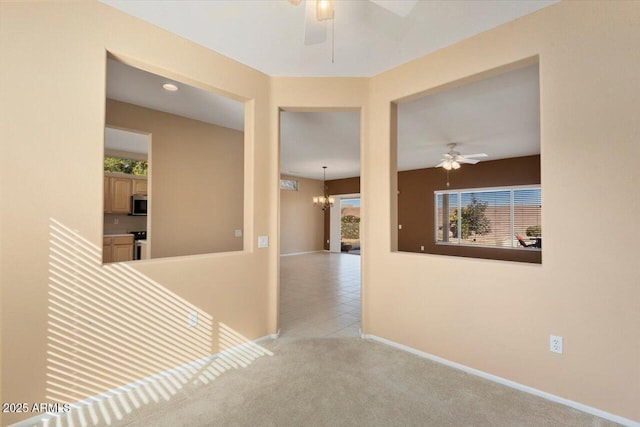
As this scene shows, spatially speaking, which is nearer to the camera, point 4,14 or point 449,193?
point 4,14

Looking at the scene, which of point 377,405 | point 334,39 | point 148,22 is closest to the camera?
point 377,405

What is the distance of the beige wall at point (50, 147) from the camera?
70.2 inches

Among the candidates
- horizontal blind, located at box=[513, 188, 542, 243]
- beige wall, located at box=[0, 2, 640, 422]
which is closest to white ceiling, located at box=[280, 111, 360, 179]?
beige wall, located at box=[0, 2, 640, 422]

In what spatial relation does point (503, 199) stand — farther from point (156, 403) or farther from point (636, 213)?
point (156, 403)

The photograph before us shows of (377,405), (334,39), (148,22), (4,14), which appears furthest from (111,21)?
(377,405)

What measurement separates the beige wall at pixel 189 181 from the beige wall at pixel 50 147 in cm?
170

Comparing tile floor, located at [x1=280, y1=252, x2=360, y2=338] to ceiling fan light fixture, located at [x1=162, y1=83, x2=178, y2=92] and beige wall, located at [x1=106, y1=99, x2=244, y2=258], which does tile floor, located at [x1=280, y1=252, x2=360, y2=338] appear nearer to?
beige wall, located at [x1=106, y1=99, x2=244, y2=258]

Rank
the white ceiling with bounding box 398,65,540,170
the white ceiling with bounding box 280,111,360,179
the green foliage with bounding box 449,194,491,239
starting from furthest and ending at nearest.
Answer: the green foliage with bounding box 449,194,491,239, the white ceiling with bounding box 280,111,360,179, the white ceiling with bounding box 398,65,540,170

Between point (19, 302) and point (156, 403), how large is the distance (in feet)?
3.52

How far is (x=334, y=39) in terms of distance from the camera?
254cm

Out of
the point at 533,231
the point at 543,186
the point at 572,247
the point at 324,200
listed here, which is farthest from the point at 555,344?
the point at 324,200

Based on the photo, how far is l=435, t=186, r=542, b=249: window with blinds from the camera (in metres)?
7.10

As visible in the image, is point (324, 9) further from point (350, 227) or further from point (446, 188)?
point (350, 227)

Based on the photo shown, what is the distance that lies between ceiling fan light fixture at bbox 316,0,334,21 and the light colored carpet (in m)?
2.43
